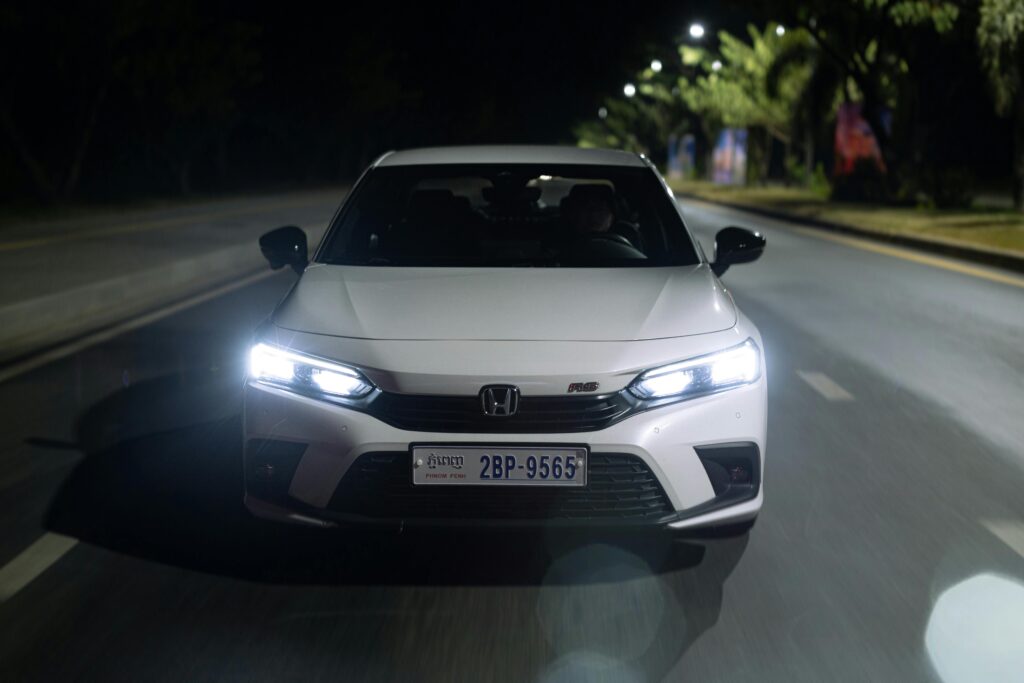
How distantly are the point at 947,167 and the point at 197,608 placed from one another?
102 feet

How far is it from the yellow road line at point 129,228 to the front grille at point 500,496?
15.9 m

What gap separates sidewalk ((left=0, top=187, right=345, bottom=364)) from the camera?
11.8 m

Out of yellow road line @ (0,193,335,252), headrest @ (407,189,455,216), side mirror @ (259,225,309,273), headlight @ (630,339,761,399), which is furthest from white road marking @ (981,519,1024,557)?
yellow road line @ (0,193,335,252)

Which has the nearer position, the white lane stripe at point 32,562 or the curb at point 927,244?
the white lane stripe at point 32,562

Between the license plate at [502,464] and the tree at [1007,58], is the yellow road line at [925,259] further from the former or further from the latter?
the license plate at [502,464]

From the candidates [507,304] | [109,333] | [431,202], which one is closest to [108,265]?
[109,333]

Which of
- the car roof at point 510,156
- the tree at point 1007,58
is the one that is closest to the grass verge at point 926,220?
the tree at point 1007,58

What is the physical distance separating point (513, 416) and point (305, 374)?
28.3 inches

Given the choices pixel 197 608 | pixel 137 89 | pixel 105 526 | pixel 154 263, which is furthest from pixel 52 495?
pixel 137 89

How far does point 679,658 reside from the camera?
397cm

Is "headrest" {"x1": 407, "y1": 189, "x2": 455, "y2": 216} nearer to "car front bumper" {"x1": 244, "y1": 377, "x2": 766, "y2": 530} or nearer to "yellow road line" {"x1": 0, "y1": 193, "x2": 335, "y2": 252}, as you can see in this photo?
"car front bumper" {"x1": 244, "y1": 377, "x2": 766, "y2": 530}

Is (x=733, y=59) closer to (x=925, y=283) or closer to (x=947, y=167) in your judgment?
(x=947, y=167)

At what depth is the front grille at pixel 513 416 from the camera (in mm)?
4309

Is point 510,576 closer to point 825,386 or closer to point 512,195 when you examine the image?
point 512,195
